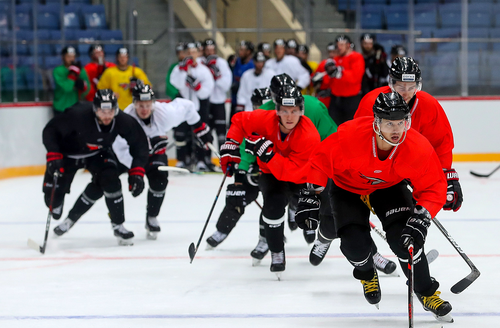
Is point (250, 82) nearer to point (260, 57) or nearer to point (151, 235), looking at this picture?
point (260, 57)

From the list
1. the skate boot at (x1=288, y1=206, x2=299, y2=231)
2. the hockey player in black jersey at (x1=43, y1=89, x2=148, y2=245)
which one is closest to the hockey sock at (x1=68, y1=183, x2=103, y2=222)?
the hockey player in black jersey at (x1=43, y1=89, x2=148, y2=245)

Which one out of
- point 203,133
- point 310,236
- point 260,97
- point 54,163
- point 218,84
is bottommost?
point 310,236

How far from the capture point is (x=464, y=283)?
3.41 meters

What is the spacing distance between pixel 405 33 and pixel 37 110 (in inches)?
185

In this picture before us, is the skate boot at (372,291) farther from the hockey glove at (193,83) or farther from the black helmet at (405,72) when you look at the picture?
the hockey glove at (193,83)

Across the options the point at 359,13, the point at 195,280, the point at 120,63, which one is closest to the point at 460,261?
the point at 195,280

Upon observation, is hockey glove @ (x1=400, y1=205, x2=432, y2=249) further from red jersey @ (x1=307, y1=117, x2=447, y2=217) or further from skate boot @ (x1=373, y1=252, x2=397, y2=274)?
skate boot @ (x1=373, y1=252, x2=397, y2=274)

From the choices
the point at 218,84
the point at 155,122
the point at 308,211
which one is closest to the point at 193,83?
the point at 218,84

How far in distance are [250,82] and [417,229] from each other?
556cm

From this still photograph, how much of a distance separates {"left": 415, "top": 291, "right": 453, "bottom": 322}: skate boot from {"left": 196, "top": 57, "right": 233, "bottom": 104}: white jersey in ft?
18.9

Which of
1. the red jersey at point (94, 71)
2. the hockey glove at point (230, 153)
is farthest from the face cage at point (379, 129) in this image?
the red jersey at point (94, 71)

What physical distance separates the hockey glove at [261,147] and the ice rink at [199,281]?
68cm

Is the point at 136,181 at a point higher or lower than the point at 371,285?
higher

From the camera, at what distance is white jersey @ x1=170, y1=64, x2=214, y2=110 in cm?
831
